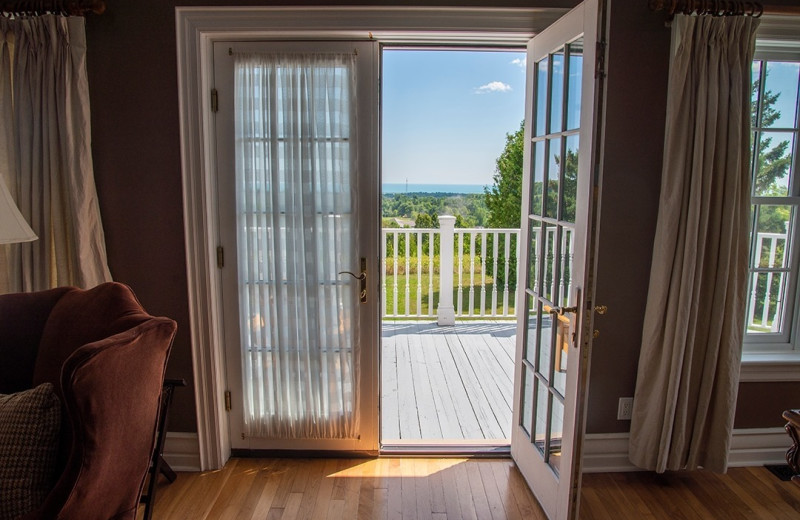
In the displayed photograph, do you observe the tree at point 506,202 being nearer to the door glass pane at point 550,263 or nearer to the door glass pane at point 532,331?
the door glass pane at point 532,331

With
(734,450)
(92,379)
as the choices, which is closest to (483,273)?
(734,450)

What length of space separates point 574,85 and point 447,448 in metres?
1.91

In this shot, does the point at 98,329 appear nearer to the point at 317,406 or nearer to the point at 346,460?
the point at 317,406

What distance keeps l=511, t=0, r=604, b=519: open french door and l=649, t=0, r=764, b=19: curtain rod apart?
0.55 metres

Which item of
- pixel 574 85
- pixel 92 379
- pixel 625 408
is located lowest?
pixel 625 408

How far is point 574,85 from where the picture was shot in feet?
6.30

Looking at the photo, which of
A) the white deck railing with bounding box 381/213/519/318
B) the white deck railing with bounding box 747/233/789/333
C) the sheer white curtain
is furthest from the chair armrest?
the white deck railing with bounding box 381/213/519/318

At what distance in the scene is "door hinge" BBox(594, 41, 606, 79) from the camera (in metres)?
1.67

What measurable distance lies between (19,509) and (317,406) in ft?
4.42

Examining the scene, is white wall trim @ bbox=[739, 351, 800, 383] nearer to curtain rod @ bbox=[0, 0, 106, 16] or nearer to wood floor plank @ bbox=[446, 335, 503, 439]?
wood floor plank @ bbox=[446, 335, 503, 439]

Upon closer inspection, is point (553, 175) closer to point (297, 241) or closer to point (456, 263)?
point (297, 241)

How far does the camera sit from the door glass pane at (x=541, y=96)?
2195 millimetres

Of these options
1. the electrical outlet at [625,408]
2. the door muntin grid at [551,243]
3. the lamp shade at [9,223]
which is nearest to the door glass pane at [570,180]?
the door muntin grid at [551,243]

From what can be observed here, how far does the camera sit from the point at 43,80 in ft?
7.23
